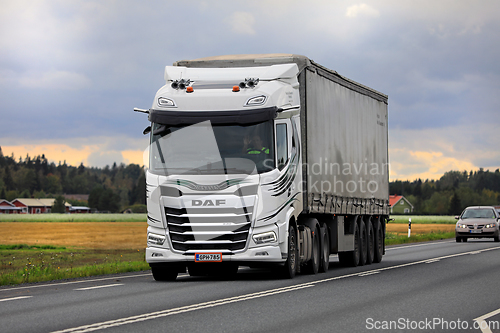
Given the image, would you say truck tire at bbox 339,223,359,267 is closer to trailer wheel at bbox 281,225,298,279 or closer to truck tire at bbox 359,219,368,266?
truck tire at bbox 359,219,368,266

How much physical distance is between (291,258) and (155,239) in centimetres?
285

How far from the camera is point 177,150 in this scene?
14578 millimetres

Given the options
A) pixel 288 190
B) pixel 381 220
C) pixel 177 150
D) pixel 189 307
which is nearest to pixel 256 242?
pixel 288 190

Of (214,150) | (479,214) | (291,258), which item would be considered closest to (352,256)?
(291,258)

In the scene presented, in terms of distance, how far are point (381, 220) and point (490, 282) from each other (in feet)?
31.7

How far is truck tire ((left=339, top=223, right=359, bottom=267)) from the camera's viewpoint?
67.4 ft

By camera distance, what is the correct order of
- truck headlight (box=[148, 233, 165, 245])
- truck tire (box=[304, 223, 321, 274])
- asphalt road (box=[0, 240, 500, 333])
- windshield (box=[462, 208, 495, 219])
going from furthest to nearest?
windshield (box=[462, 208, 495, 219])
truck tire (box=[304, 223, 321, 274])
truck headlight (box=[148, 233, 165, 245])
asphalt road (box=[0, 240, 500, 333])

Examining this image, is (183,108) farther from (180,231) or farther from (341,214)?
(341,214)

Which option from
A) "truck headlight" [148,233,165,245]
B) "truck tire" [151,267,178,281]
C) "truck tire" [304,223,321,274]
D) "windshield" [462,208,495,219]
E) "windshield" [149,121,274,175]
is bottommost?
"truck tire" [151,267,178,281]

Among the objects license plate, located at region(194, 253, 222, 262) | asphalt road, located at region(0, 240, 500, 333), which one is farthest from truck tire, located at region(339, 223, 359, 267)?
license plate, located at region(194, 253, 222, 262)

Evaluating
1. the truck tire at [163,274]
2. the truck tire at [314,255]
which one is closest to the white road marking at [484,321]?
the truck tire at [314,255]

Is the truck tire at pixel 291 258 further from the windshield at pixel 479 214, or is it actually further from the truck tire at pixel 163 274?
the windshield at pixel 479 214

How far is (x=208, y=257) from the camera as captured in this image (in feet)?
46.7

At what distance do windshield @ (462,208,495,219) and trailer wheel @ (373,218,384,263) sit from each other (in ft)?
49.5
